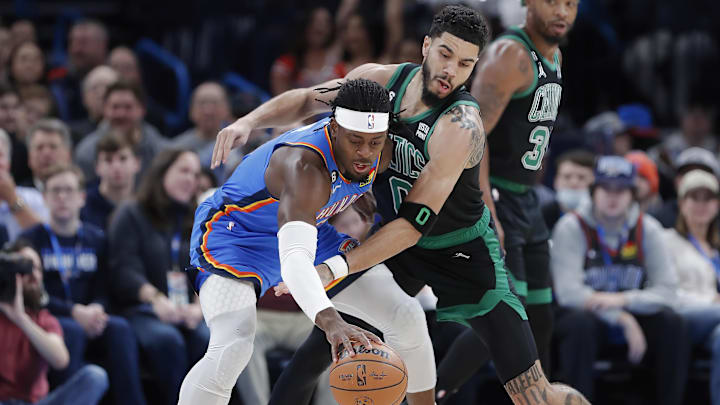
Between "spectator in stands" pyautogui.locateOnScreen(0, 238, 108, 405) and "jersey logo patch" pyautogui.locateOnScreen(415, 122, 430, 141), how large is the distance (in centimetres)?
248

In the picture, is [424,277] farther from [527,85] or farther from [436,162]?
[527,85]

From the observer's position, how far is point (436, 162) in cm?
384

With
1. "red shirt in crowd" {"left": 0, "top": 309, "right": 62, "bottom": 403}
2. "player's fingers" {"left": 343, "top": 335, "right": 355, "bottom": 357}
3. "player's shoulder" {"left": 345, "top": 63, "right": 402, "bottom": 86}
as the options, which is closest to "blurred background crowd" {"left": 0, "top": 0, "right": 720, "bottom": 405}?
"red shirt in crowd" {"left": 0, "top": 309, "right": 62, "bottom": 403}

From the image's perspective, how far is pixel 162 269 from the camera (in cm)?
627

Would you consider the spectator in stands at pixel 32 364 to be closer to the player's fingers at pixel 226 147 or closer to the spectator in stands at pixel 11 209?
the spectator in stands at pixel 11 209

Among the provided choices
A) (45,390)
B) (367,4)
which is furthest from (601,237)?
(367,4)

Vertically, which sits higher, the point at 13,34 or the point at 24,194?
the point at 13,34

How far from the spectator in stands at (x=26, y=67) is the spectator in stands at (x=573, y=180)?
169 inches

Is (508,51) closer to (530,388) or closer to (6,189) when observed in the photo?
(530,388)

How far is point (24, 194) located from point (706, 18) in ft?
22.5

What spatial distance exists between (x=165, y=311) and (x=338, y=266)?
262 centimetres

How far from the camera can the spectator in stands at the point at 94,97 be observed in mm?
8008

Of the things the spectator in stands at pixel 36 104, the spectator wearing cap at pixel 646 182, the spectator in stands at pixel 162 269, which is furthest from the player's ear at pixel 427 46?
the spectator in stands at pixel 36 104

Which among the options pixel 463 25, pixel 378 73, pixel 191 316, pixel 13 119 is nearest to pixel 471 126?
pixel 463 25
